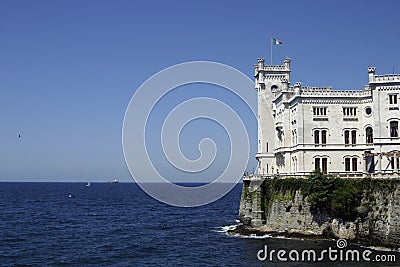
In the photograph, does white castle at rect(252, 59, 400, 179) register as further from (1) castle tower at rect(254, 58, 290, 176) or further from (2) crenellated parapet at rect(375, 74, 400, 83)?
(1) castle tower at rect(254, 58, 290, 176)

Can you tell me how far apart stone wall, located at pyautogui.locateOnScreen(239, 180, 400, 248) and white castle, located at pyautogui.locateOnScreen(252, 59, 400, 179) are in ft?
14.1

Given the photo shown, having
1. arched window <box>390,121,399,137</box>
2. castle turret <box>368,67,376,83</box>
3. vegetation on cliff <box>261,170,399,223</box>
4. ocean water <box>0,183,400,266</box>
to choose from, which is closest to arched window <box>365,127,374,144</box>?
arched window <box>390,121,399,137</box>

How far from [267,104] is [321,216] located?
3168cm

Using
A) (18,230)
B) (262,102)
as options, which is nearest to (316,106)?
(262,102)

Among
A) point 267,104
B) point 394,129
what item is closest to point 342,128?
point 394,129

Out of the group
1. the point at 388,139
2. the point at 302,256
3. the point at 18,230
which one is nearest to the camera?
the point at 302,256

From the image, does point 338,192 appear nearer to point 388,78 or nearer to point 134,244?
point 388,78

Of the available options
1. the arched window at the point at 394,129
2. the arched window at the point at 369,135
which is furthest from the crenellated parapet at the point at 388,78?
the arched window at the point at 369,135

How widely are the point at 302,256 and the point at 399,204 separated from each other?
12.4 m

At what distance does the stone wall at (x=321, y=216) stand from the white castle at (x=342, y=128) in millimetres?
4311

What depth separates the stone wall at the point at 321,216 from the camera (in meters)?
57.1

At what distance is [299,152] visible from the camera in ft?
249

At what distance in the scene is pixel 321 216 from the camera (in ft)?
211

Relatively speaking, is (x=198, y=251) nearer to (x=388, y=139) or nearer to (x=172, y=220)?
(x=388, y=139)
